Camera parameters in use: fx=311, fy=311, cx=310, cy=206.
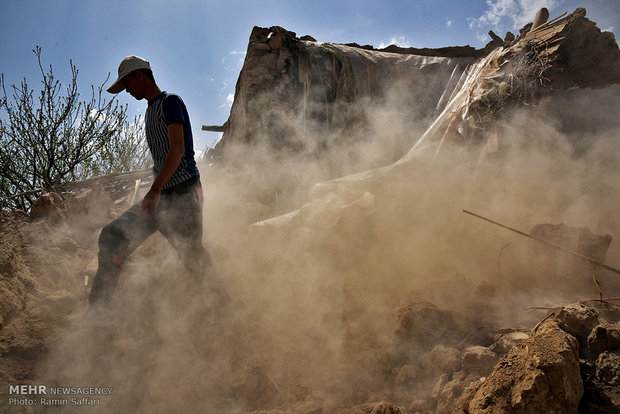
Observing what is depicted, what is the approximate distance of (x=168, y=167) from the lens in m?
1.87

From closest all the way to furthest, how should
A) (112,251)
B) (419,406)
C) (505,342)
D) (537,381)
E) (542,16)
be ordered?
1. (537,381)
2. (419,406)
3. (505,342)
4. (112,251)
5. (542,16)

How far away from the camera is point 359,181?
3225mm

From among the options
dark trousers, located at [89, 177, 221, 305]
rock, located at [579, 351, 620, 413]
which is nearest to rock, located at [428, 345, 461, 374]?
rock, located at [579, 351, 620, 413]

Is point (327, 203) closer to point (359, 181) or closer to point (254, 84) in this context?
point (359, 181)

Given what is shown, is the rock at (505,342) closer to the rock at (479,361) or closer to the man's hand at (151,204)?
the rock at (479,361)

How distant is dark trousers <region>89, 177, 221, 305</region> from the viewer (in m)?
1.82

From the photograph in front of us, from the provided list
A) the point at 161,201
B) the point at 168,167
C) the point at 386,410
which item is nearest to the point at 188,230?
the point at 161,201

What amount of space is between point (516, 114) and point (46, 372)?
4.25m

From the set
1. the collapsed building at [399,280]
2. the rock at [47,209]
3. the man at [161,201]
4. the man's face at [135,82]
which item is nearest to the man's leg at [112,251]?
the man at [161,201]

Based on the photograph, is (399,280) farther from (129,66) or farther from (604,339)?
(129,66)

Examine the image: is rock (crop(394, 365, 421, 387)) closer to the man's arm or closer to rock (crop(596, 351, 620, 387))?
rock (crop(596, 351, 620, 387))

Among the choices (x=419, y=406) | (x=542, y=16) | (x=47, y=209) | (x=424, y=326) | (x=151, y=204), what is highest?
(x=542, y=16)

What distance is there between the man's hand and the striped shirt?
0.14 metres

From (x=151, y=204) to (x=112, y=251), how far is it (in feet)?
1.14
